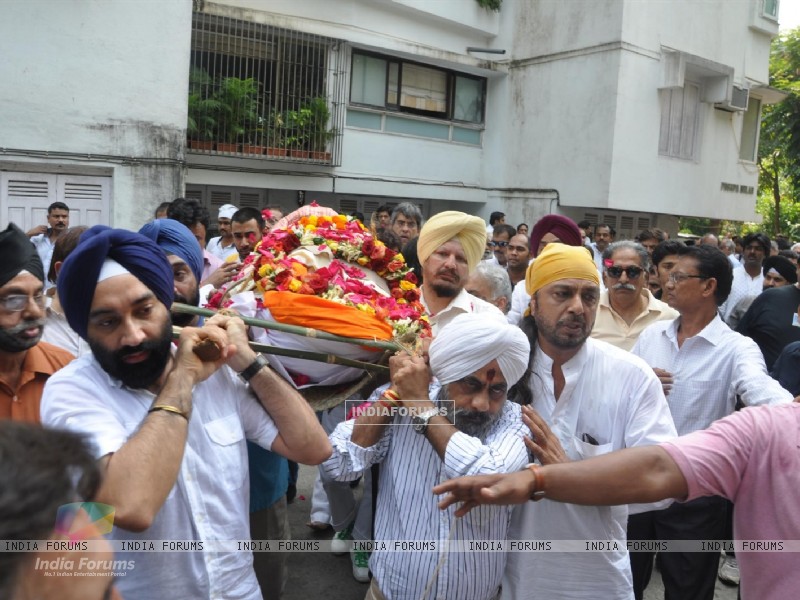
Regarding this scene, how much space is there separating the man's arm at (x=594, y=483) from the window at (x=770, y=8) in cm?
1904

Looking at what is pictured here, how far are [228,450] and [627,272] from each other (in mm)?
3197

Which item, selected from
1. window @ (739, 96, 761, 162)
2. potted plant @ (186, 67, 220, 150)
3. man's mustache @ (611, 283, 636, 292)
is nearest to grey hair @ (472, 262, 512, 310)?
man's mustache @ (611, 283, 636, 292)

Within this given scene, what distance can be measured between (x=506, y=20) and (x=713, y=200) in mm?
7095

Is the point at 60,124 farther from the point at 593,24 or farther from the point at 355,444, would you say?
the point at 593,24

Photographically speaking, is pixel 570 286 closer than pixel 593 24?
Yes

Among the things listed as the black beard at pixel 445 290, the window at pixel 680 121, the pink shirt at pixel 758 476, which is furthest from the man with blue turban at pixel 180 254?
the window at pixel 680 121

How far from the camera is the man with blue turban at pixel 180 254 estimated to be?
2865 mm

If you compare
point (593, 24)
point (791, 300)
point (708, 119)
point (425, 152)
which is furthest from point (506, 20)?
point (791, 300)

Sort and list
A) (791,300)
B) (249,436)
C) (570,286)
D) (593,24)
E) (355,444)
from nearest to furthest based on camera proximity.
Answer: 1. (249,436)
2. (355,444)
3. (570,286)
4. (791,300)
5. (593,24)

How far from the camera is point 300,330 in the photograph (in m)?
2.34

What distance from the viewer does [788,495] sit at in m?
1.71

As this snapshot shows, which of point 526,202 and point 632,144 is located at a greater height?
point 632,144

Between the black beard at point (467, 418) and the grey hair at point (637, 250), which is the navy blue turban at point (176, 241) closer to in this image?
the black beard at point (467, 418)

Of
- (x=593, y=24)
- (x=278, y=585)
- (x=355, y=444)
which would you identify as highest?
(x=593, y=24)
